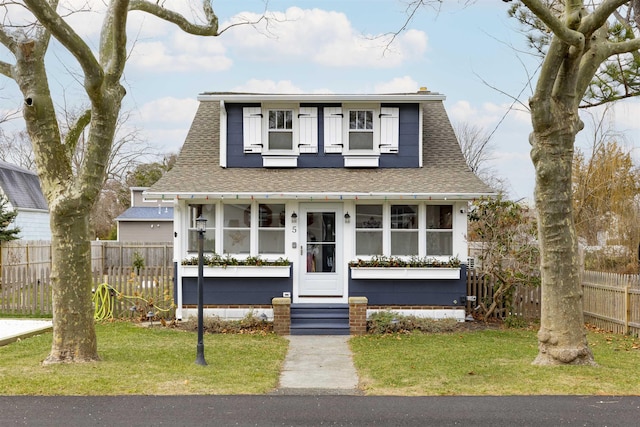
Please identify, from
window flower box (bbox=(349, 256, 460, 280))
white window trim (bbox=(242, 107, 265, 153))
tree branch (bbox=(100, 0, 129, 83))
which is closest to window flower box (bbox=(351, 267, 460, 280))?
window flower box (bbox=(349, 256, 460, 280))

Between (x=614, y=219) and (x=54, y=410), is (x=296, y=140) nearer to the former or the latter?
(x=54, y=410)

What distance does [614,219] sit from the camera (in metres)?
21.1

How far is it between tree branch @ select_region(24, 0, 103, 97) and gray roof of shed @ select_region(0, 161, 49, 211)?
24.3 meters

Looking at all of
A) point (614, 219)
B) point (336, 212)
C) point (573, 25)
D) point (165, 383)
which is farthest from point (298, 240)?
point (614, 219)

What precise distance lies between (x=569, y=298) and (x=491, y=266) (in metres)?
4.99

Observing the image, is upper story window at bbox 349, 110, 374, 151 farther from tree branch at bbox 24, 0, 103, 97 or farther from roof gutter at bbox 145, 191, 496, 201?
tree branch at bbox 24, 0, 103, 97

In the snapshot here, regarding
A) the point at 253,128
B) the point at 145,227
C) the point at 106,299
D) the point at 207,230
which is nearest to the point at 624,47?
the point at 253,128

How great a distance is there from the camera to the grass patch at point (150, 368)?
8.04 metres

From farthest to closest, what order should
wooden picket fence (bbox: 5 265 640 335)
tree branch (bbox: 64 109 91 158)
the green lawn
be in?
1. wooden picket fence (bbox: 5 265 640 335)
2. tree branch (bbox: 64 109 91 158)
3. the green lawn

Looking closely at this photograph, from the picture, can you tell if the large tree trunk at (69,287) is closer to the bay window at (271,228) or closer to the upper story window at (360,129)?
the bay window at (271,228)

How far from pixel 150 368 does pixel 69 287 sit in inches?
66.8

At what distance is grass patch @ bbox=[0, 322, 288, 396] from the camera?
8039mm

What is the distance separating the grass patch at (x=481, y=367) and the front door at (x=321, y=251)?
2.02 m

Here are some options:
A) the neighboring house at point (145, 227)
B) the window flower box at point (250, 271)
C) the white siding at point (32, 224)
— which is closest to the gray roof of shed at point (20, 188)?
the white siding at point (32, 224)
